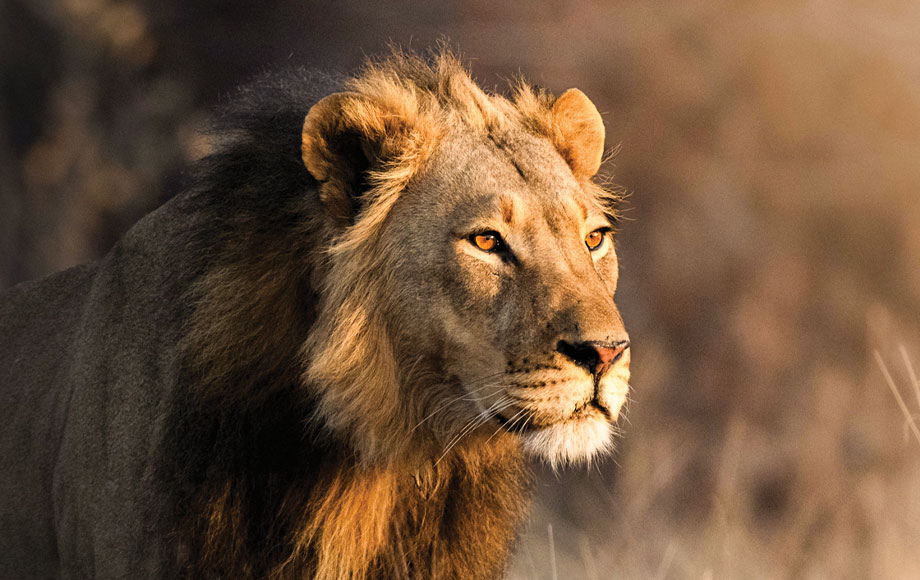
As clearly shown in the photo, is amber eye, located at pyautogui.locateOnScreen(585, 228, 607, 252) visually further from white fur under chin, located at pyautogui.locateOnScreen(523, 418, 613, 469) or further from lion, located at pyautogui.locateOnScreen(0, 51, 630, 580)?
white fur under chin, located at pyautogui.locateOnScreen(523, 418, 613, 469)

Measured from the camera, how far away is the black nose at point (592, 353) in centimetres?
375

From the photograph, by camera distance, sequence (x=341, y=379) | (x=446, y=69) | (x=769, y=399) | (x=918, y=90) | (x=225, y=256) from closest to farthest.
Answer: (x=341, y=379)
(x=225, y=256)
(x=446, y=69)
(x=769, y=399)
(x=918, y=90)

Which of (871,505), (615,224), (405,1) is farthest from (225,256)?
(405,1)

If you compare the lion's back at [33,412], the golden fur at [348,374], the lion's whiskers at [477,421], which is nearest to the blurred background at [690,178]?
the lion's back at [33,412]

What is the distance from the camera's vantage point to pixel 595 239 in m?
4.51

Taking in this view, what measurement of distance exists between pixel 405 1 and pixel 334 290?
982 centimetres

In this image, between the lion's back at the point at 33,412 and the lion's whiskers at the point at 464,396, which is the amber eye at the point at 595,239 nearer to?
the lion's whiskers at the point at 464,396

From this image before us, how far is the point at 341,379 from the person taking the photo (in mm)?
4074

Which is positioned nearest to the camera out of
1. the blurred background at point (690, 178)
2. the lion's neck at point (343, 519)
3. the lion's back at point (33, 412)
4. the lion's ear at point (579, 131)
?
the lion's neck at point (343, 519)

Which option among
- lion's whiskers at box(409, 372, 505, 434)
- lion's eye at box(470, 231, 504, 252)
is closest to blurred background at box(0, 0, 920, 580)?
lion's whiskers at box(409, 372, 505, 434)

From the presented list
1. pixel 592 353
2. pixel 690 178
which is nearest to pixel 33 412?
pixel 592 353

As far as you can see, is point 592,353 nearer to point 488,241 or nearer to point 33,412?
point 488,241

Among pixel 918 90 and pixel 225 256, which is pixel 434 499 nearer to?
pixel 225 256

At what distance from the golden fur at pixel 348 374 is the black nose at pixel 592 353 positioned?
148mm
